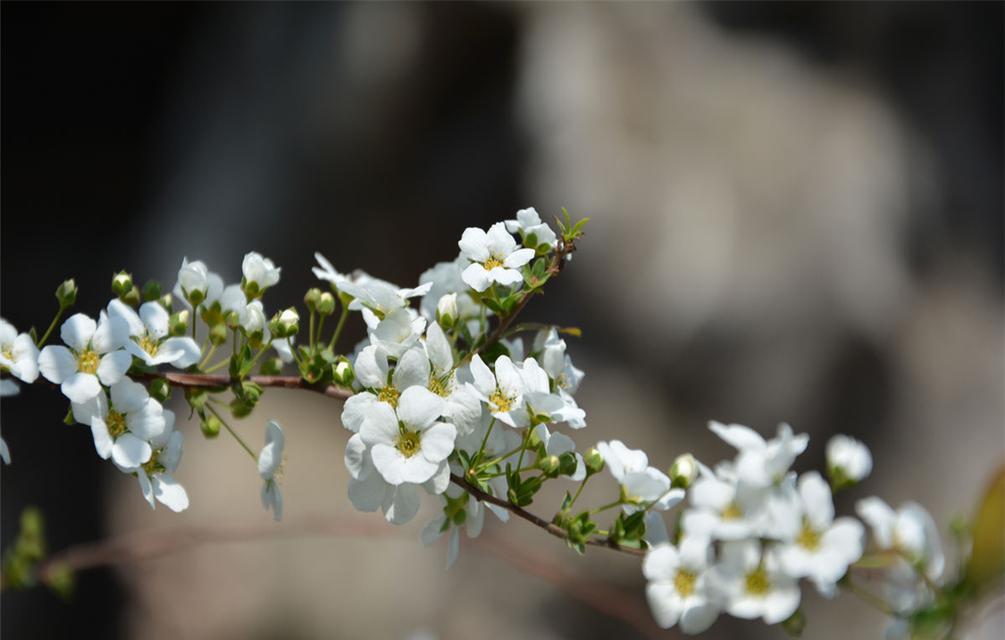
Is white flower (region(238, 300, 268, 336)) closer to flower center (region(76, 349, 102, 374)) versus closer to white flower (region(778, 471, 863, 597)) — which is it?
flower center (region(76, 349, 102, 374))

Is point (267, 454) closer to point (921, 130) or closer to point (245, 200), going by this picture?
point (245, 200)

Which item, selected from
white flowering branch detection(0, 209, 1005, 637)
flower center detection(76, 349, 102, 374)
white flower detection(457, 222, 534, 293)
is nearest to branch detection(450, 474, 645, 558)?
white flowering branch detection(0, 209, 1005, 637)

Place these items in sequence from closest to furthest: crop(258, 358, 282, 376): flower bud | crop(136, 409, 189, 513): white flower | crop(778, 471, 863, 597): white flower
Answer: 1. crop(778, 471, 863, 597): white flower
2. crop(136, 409, 189, 513): white flower
3. crop(258, 358, 282, 376): flower bud

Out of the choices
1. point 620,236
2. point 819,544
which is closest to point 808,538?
point 819,544

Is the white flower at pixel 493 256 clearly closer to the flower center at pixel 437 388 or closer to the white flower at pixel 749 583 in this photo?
the flower center at pixel 437 388

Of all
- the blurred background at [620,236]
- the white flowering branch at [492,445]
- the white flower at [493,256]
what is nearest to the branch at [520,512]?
the white flowering branch at [492,445]
